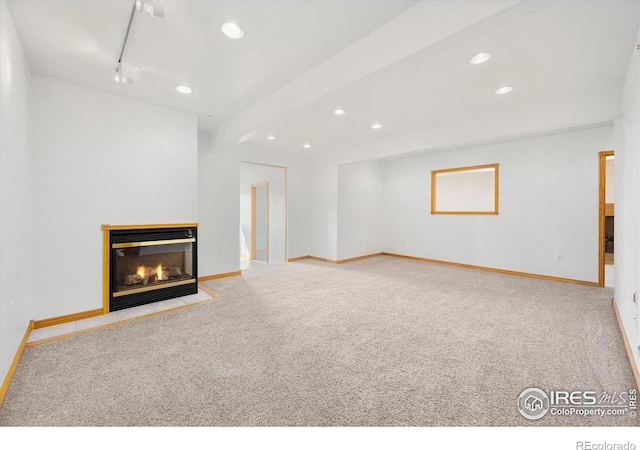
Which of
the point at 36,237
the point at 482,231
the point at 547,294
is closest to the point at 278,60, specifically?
the point at 36,237

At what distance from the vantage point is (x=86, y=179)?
3.04 meters

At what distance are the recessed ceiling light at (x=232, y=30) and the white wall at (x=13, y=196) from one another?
1361 millimetres

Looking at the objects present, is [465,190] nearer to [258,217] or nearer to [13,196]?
[258,217]

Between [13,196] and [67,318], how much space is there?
4.94 ft

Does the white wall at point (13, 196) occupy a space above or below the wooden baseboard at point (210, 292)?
above

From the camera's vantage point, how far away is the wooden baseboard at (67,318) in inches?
109

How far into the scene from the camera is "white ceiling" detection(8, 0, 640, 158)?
1.84 m

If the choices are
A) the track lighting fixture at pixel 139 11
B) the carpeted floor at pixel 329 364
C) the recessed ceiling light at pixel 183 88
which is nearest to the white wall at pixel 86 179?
the recessed ceiling light at pixel 183 88

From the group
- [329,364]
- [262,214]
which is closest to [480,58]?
[329,364]

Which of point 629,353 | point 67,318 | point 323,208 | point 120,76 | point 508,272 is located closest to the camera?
point 629,353

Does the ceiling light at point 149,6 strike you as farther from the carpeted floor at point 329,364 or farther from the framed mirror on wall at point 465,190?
the framed mirror on wall at point 465,190

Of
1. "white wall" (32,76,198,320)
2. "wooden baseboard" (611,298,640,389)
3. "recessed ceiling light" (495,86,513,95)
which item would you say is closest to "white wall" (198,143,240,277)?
"white wall" (32,76,198,320)

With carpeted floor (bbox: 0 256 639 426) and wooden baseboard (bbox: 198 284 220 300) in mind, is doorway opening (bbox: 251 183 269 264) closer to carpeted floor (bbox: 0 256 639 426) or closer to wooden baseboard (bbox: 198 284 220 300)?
wooden baseboard (bbox: 198 284 220 300)

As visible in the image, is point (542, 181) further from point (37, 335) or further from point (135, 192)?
point (37, 335)
